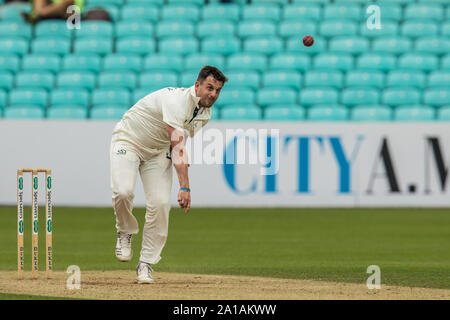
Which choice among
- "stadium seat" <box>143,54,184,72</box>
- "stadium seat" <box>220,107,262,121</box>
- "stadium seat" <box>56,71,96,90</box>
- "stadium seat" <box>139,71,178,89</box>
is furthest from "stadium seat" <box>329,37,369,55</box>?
"stadium seat" <box>56,71,96,90</box>

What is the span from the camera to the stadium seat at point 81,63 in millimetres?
18875

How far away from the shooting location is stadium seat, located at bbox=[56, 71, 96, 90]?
18422 mm

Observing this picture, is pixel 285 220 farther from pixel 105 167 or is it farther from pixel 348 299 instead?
pixel 348 299

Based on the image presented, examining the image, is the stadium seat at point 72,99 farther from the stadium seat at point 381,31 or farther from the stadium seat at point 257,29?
the stadium seat at point 381,31

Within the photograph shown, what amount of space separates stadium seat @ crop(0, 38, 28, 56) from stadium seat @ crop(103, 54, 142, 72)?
1.95 metres

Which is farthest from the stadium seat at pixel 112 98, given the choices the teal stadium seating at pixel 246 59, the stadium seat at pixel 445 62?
the stadium seat at pixel 445 62

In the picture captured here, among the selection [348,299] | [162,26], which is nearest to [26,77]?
[162,26]

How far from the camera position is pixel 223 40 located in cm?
1902

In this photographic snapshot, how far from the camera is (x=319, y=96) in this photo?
17828 mm

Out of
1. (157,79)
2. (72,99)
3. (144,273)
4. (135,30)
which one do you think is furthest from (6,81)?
(144,273)

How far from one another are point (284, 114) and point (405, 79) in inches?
108

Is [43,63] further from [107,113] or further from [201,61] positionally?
[201,61]

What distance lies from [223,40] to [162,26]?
4.80ft

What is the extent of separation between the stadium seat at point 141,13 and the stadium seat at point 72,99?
2783 mm
